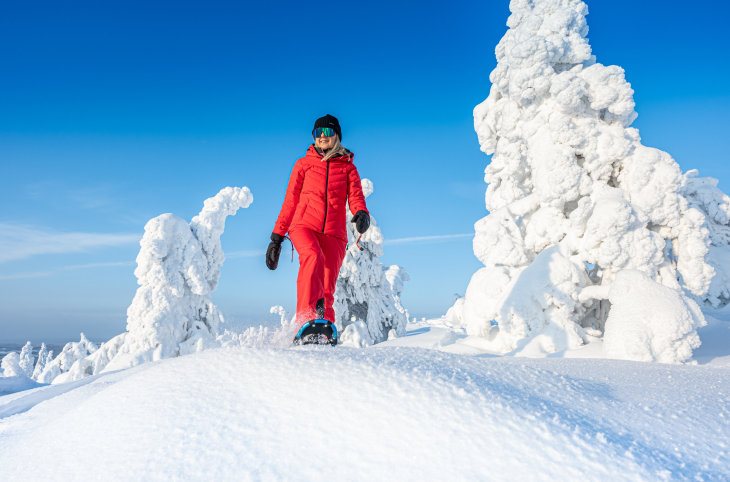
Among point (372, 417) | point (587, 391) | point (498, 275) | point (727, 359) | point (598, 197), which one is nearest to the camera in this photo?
point (372, 417)

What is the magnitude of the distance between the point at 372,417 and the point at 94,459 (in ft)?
2.83

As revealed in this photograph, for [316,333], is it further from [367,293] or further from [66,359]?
[66,359]

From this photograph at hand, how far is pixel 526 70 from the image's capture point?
1195cm

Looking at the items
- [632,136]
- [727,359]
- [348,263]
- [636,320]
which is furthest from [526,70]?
[348,263]

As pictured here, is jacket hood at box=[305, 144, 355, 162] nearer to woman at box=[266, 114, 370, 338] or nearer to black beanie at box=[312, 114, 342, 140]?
woman at box=[266, 114, 370, 338]

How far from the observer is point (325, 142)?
429cm

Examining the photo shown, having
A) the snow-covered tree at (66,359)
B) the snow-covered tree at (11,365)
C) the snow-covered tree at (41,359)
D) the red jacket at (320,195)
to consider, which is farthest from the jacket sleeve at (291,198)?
the snow-covered tree at (41,359)

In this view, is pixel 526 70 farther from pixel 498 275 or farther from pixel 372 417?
pixel 372 417

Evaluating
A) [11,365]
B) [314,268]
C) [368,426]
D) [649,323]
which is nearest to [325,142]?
[314,268]

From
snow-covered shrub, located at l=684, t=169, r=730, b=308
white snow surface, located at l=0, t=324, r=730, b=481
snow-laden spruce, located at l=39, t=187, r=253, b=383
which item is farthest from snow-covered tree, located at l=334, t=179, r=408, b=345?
white snow surface, located at l=0, t=324, r=730, b=481

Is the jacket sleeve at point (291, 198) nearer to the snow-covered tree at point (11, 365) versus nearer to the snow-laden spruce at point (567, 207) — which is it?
the snow-laden spruce at point (567, 207)

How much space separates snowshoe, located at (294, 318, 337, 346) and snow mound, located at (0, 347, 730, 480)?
1.37m

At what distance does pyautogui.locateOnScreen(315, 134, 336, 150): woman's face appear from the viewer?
14.0 feet

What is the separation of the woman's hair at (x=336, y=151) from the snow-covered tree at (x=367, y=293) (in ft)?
48.4
